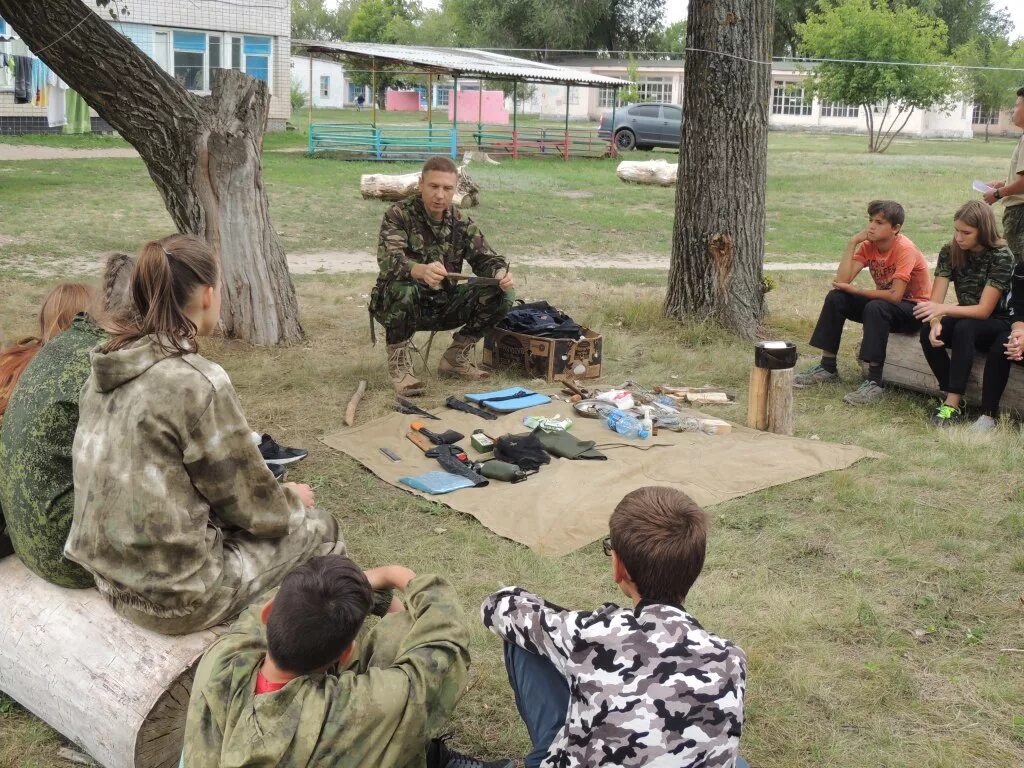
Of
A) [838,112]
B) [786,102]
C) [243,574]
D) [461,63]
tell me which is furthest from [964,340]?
[786,102]

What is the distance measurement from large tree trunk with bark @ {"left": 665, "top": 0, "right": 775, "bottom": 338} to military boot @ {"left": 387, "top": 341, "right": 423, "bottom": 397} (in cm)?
264

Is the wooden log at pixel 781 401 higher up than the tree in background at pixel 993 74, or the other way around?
the tree in background at pixel 993 74

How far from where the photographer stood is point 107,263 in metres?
2.99

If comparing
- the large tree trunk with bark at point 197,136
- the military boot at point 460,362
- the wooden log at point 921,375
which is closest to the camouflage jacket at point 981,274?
the wooden log at point 921,375

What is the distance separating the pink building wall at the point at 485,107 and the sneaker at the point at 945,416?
4041 cm

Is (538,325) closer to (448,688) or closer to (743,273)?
(743,273)

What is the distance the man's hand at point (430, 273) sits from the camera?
6.33 m

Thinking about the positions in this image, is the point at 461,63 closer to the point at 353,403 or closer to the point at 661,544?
the point at 353,403

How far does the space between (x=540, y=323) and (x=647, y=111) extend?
2378cm

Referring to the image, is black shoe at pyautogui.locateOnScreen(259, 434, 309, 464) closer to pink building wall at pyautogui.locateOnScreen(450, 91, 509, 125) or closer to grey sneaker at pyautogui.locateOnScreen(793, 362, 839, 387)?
grey sneaker at pyautogui.locateOnScreen(793, 362, 839, 387)

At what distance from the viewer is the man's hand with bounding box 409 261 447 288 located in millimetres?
6328

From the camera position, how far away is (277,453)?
4992 mm

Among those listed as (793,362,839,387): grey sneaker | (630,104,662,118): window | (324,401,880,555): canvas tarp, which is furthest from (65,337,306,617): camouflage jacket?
(630,104,662,118): window

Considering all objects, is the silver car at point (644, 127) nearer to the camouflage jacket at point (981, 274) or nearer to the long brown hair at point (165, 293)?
the camouflage jacket at point (981, 274)
